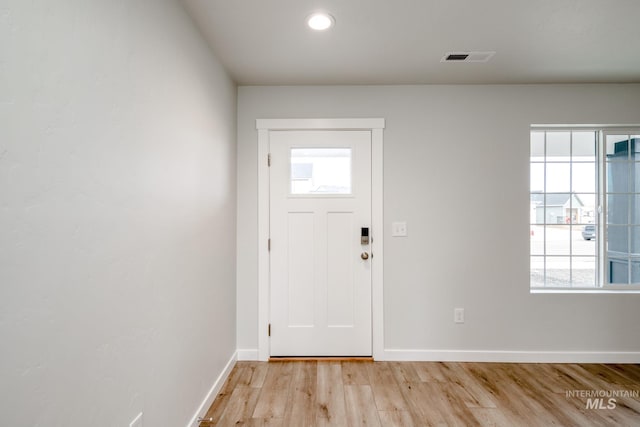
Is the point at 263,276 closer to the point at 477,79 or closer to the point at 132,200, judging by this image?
the point at 132,200

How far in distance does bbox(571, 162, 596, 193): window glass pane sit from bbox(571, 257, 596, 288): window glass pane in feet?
2.02

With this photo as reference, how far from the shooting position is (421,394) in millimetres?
2180

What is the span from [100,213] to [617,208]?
3.79 meters

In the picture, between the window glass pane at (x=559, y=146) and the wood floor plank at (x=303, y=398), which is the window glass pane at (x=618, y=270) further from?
the wood floor plank at (x=303, y=398)

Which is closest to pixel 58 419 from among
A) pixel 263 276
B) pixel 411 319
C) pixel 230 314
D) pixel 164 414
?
pixel 164 414

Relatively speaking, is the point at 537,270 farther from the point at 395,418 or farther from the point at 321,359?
the point at 321,359

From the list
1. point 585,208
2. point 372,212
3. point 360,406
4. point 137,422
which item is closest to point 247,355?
point 360,406

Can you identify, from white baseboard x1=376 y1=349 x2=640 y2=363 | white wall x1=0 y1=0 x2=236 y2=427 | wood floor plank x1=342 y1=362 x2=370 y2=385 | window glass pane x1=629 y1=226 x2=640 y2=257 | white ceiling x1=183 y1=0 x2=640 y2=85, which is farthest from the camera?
window glass pane x1=629 y1=226 x2=640 y2=257

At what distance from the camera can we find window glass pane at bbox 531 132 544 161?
2787 mm

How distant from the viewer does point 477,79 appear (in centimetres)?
260

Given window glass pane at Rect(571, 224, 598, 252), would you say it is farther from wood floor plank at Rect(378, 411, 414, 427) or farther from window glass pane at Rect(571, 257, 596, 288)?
wood floor plank at Rect(378, 411, 414, 427)

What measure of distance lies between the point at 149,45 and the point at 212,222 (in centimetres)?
111

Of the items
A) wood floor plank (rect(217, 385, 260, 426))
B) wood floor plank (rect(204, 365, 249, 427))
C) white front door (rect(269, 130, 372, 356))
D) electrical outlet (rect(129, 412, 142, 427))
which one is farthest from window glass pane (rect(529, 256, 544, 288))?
electrical outlet (rect(129, 412, 142, 427))

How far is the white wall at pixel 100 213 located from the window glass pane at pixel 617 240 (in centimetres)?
342
